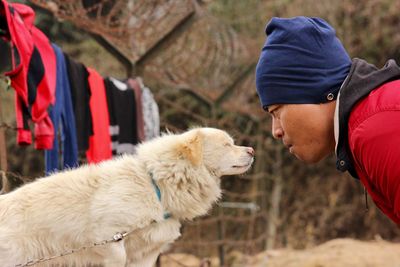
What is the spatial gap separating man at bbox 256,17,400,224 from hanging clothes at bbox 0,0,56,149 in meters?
2.04

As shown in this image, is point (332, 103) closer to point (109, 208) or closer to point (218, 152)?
point (109, 208)

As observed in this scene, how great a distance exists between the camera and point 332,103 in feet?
6.82

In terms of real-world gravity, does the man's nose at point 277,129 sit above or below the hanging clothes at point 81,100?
above

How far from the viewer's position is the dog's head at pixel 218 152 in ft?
12.3

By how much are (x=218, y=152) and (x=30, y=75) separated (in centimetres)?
120

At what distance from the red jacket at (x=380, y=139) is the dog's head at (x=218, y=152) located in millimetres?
1898

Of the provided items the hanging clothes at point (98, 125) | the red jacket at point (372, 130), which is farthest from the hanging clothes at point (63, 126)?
the red jacket at point (372, 130)

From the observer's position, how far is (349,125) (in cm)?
189

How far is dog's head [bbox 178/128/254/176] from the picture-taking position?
148 inches

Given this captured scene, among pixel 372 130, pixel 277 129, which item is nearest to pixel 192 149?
pixel 277 129

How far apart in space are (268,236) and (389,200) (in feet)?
28.9

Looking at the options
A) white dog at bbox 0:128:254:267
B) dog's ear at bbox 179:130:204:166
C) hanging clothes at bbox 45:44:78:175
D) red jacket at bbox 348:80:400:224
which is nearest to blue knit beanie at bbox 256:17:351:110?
red jacket at bbox 348:80:400:224

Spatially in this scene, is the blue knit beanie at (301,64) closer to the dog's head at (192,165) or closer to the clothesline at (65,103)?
the dog's head at (192,165)

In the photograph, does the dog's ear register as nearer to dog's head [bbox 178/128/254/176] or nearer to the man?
dog's head [bbox 178/128/254/176]
